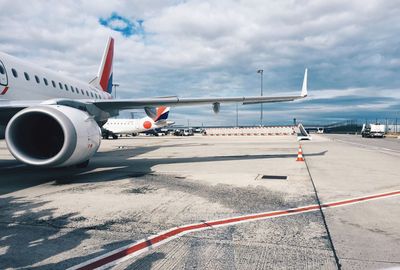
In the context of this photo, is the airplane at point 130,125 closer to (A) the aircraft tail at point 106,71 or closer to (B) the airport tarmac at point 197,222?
(A) the aircraft tail at point 106,71

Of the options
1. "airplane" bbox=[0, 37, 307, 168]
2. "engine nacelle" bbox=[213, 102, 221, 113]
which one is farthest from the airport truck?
"engine nacelle" bbox=[213, 102, 221, 113]

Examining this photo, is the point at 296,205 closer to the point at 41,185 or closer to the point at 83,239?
the point at 83,239

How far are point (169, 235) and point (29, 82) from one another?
28.6ft

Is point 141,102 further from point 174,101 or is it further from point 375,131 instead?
point 375,131

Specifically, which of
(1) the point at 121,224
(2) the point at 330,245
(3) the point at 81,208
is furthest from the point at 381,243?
(3) the point at 81,208

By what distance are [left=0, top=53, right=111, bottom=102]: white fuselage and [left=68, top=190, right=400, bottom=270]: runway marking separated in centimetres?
758

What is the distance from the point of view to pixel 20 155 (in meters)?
7.57

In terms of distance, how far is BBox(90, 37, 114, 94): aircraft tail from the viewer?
65.0ft

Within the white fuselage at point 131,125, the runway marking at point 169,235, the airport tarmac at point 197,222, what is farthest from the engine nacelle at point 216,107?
the white fuselage at point 131,125

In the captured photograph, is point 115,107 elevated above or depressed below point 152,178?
above

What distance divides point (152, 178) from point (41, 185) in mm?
2918

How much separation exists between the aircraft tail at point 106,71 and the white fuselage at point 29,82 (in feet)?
20.5

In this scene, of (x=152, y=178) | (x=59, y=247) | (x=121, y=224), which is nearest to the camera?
(x=59, y=247)

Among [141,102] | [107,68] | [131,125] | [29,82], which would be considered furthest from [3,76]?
[131,125]
